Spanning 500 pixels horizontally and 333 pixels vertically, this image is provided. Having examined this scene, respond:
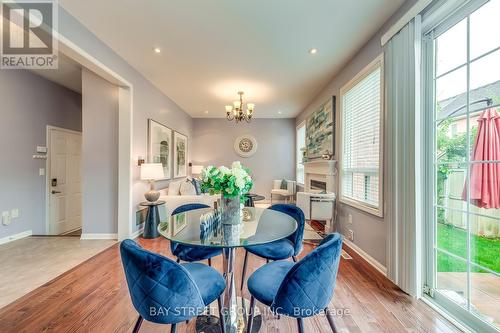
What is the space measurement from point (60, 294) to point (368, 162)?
11.5 feet

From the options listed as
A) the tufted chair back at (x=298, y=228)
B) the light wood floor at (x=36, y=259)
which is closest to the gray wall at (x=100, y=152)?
the light wood floor at (x=36, y=259)

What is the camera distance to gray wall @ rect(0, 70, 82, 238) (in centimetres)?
335

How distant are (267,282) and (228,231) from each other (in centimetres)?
39

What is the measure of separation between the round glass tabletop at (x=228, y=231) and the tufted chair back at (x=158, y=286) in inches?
8.1

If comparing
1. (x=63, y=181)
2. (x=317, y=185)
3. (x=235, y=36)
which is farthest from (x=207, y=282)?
(x=63, y=181)

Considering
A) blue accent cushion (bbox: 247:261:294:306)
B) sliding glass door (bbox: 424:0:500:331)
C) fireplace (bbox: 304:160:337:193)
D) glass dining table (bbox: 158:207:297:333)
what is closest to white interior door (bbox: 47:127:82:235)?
glass dining table (bbox: 158:207:297:333)

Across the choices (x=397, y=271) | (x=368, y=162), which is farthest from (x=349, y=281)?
(x=368, y=162)

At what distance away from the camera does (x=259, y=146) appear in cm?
714

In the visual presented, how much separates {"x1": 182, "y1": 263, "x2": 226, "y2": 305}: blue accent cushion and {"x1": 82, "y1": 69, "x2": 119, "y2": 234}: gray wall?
261 centimetres

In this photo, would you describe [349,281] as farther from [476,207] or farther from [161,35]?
[161,35]

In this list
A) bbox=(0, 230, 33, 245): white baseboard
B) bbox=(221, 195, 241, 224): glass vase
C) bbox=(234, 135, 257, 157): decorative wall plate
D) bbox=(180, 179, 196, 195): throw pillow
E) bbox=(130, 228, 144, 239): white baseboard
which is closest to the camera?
bbox=(221, 195, 241, 224): glass vase

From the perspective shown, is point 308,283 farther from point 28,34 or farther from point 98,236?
point 28,34

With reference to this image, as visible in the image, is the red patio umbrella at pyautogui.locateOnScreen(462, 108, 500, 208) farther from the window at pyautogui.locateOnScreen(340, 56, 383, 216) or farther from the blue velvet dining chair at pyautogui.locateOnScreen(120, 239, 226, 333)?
the blue velvet dining chair at pyautogui.locateOnScreen(120, 239, 226, 333)

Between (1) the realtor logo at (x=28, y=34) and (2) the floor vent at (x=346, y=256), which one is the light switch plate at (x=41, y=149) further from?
(2) the floor vent at (x=346, y=256)
